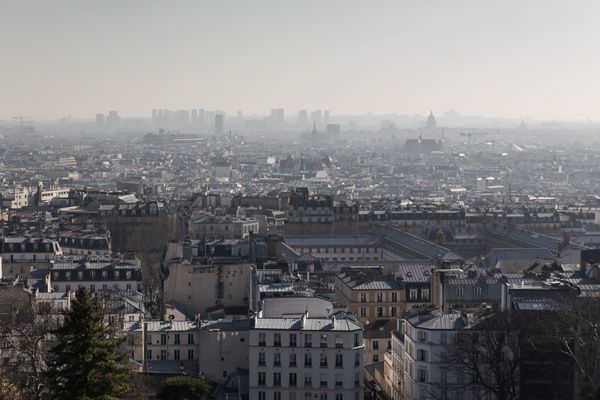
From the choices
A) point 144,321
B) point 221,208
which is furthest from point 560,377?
point 221,208

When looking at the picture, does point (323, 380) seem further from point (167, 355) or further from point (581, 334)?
point (581, 334)

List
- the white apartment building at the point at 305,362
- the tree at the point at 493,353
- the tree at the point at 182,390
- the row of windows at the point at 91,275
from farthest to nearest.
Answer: the row of windows at the point at 91,275 < the white apartment building at the point at 305,362 < the tree at the point at 182,390 < the tree at the point at 493,353

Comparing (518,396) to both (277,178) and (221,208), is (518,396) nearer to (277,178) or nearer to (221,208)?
(221,208)

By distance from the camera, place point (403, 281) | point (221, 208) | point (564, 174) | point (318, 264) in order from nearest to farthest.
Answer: point (403, 281) → point (318, 264) → point (221, 208) → point (564, 174)

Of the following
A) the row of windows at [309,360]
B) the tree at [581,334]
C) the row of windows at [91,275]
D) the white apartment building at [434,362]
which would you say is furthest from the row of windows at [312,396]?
the row of windows at [91,275]

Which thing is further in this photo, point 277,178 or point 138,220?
point 277,178

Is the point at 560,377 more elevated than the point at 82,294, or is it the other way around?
the point at 82,294

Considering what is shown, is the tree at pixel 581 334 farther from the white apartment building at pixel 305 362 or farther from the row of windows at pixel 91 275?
the row of windows at pixel 91 275

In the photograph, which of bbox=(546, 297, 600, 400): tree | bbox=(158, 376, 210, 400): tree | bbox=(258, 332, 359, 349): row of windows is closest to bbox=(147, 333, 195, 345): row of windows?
bbox=(258, 332, 359, 349): row of windows
